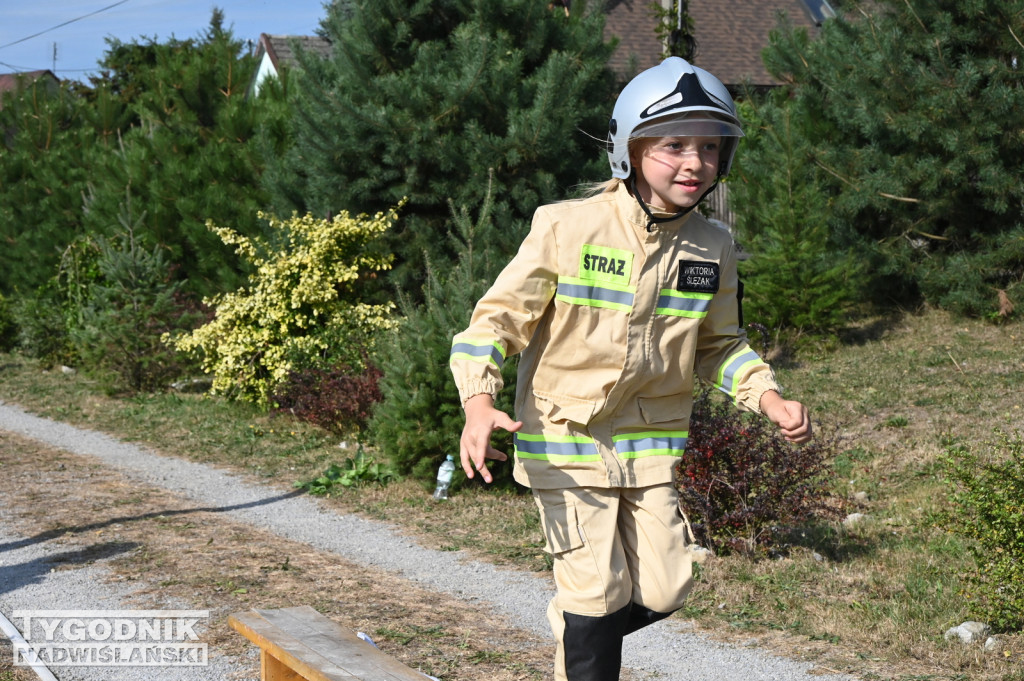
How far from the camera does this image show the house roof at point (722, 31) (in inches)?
1003

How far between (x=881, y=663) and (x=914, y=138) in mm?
7478

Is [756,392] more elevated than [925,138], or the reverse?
[925,138]

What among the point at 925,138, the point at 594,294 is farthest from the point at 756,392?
the point at 925,138

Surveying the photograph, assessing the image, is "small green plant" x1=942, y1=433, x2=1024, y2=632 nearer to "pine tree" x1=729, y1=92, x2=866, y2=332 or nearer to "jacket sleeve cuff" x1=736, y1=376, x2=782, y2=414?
"jacket sleeve cuff" x1=736, y1=376, x2=782, y2=414

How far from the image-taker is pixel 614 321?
3238 mm

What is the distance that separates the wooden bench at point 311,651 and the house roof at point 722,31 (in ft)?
70.7

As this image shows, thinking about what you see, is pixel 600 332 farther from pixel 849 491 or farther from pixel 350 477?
pixel 350 477

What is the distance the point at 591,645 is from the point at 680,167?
4.46ft

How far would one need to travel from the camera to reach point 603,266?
3.23 metres

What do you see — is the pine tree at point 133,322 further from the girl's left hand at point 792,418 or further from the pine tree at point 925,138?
the girl's left hand at point 792,418

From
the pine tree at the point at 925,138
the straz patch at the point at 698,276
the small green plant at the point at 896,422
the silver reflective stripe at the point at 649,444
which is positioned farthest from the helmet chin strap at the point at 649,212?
the pine tree at the point at 925,138

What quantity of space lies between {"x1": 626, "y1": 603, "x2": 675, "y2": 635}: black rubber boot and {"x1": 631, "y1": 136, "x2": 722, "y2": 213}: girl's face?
1.16 m

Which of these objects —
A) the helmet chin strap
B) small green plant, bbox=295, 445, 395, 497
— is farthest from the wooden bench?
small green plant, bbox=295, 445, 395, 497

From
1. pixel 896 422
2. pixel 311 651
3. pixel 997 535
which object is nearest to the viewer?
pixel 311 651
